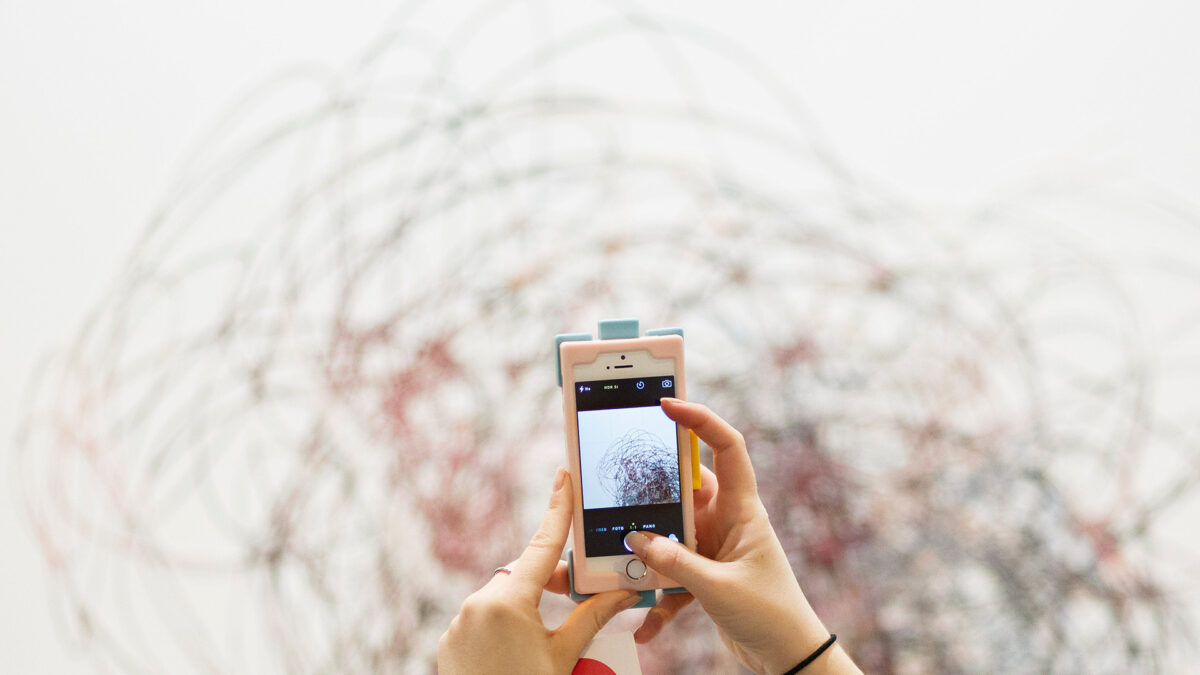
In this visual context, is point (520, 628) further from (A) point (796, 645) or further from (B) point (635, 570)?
(A) point (796, 645)

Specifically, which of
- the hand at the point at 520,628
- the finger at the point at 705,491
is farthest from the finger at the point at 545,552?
the finger at the point at 705,491

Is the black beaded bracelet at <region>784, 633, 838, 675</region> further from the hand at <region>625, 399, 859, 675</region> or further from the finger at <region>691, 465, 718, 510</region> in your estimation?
the finger at <region>691, 465, 718, 510</region>

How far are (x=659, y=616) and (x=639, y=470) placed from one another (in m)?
0.14

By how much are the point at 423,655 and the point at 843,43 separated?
0.73 m

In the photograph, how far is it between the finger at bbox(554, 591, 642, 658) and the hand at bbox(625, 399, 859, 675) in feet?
0.12

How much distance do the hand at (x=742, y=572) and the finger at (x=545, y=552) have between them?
5 centimetres

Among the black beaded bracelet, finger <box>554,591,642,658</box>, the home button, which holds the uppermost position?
the home button

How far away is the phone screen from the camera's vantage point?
0.55 meters

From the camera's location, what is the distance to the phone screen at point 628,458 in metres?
0.55

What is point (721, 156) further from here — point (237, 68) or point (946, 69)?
point (237, 68)

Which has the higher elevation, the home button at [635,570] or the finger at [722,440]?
the finger at [722,440]

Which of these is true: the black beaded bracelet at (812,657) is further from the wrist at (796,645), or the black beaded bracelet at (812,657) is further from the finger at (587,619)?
the finger at (587,619)

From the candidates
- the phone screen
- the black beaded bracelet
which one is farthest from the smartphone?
the black beaded bracelet

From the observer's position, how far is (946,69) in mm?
743
